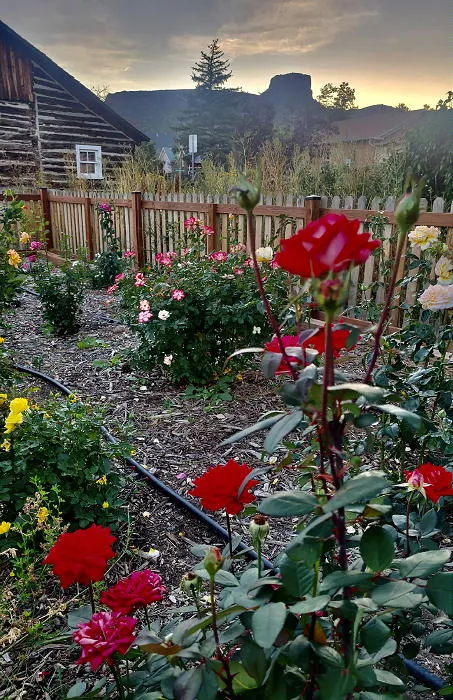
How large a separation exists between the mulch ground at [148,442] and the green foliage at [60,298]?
0.13 meters

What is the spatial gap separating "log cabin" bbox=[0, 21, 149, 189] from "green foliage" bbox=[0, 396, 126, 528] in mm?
10753

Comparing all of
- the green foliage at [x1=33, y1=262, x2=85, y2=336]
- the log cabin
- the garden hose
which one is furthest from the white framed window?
the garden hose

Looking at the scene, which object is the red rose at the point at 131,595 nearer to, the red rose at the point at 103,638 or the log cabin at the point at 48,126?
the red rose at the point at 103,638

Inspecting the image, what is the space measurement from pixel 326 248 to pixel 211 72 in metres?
36.3

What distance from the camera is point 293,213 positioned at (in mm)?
4848

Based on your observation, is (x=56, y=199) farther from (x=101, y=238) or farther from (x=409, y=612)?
(x=409, y=612)

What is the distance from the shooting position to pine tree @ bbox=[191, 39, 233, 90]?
32219mm

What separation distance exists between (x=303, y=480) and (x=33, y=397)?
246cm

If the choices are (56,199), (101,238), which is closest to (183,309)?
(101,238)

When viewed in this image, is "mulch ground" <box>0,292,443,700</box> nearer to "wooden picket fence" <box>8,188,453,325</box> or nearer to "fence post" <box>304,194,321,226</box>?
"wooden picket fence" <box>8,188,453,325</box>

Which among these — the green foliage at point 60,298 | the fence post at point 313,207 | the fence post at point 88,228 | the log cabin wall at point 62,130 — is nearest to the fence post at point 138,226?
the fence post at point 88,228

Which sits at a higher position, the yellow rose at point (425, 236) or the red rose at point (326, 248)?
the red rose at point (326, 248)

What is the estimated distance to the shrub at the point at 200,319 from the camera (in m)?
3.16

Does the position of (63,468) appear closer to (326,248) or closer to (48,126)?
(326,248)
